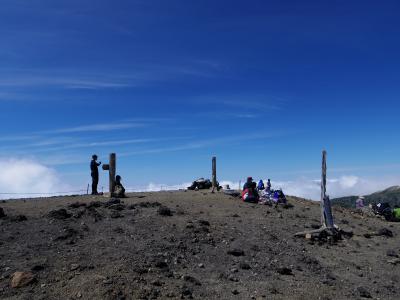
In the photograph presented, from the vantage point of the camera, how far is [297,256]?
54.9ft

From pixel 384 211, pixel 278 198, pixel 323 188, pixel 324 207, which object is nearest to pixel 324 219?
pixel 324 207

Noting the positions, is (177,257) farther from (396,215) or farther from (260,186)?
(396,215)

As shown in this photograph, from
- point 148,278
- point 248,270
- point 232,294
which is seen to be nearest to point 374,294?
point 248,270

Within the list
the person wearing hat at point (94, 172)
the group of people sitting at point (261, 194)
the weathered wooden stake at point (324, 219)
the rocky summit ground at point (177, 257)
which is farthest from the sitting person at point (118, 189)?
the weathered wooden stake at point (324, 219)

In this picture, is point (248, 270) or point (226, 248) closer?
point (248, 270)

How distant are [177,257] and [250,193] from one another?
13.7 meters

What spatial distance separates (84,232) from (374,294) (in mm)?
10290

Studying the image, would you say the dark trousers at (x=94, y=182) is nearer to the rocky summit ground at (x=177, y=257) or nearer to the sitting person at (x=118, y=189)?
the sitting person at (x=118, y=189)

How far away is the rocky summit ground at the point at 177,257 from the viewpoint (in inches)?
465

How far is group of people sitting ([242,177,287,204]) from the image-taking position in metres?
27.5

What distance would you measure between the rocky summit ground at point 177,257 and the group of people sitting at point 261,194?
4306 mm

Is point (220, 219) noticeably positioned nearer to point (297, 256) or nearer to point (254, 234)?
point (254, 234)

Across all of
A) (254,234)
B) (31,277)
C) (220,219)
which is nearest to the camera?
(31,277)

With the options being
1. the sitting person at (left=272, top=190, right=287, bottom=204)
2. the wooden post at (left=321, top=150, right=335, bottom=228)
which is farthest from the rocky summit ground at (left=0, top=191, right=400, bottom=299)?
the sitting person at (left=272, top=190, right=287, bottom=204)
